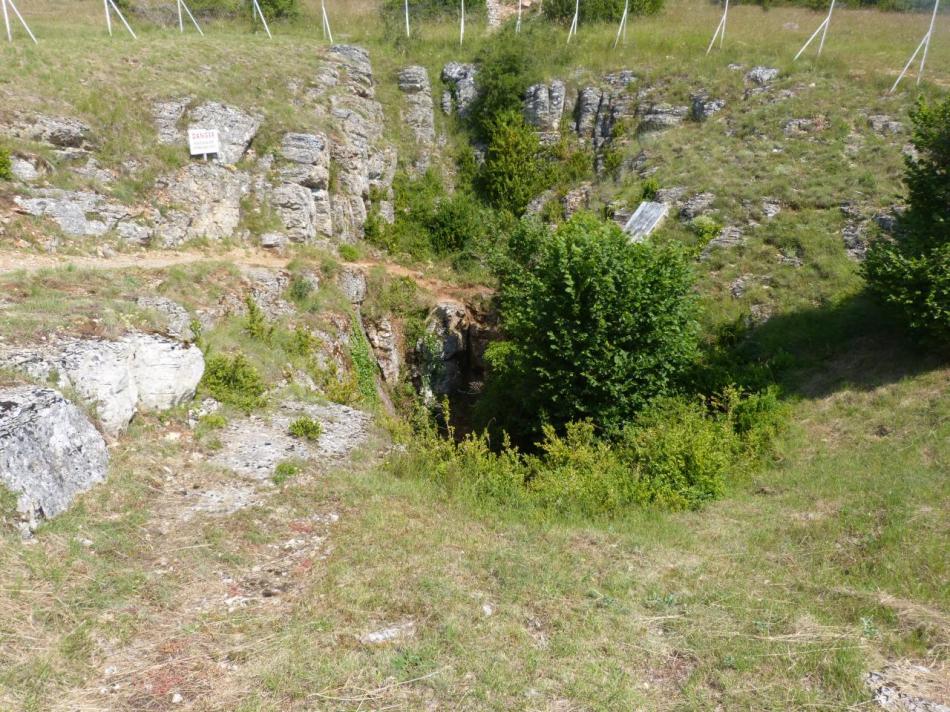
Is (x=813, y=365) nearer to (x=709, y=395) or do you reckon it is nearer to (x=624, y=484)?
(x=709, y=395)

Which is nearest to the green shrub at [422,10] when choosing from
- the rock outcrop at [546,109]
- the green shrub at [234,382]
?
the rock outcrop at [546,109]

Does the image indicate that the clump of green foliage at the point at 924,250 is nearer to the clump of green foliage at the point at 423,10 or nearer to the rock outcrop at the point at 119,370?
the rock outcrop at the point at 119,370

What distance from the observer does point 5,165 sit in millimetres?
13203

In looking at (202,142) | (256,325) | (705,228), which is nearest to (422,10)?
(202,142)

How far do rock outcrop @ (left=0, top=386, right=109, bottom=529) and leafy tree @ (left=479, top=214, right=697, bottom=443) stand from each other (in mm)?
8119

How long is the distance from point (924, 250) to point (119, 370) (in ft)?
45.5

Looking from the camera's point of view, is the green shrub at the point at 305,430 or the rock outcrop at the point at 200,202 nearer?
the green shrub at the point at 305,430

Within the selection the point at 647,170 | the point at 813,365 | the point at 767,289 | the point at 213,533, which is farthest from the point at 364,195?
the point at 213,533

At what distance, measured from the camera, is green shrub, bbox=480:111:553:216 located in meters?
22.8

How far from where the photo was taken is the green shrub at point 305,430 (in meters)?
9.52

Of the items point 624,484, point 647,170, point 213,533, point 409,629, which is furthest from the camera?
point 647,170

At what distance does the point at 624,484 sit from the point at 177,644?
6569mm

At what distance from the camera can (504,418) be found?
15.2 meters

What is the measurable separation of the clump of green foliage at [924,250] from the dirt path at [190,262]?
11.0 metres
